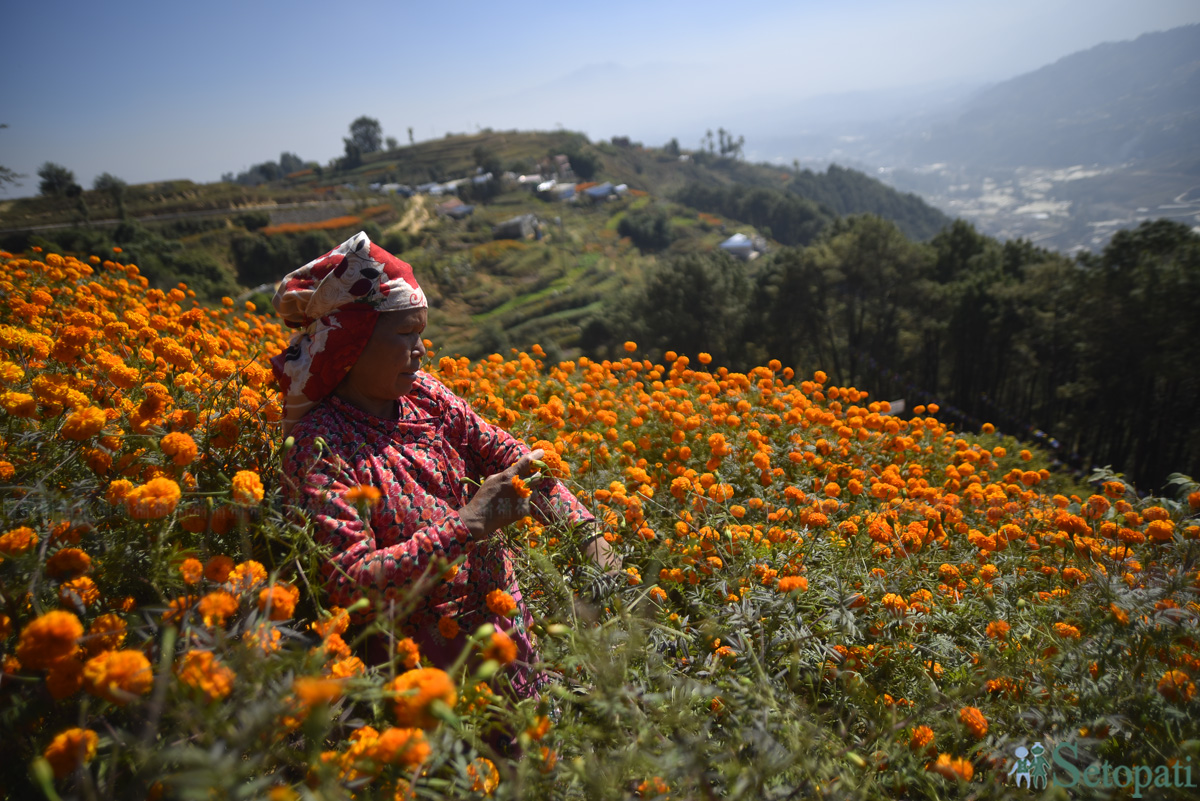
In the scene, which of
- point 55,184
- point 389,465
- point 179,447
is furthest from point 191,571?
point 55,184

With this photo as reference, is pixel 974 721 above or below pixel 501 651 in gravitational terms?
below

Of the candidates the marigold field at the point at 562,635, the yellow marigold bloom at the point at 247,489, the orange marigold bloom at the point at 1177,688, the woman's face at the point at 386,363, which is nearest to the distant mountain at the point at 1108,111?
the marigold field at the point at 562,635

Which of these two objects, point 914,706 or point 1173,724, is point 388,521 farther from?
point 1173,724

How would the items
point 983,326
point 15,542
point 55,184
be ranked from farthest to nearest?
point 55,184, point 983,326, point 15,542

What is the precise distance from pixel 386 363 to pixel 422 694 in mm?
1371

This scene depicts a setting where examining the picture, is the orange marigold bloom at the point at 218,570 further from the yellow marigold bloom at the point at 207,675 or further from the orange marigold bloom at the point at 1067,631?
the orange marigold bloom at the point at 1067,631

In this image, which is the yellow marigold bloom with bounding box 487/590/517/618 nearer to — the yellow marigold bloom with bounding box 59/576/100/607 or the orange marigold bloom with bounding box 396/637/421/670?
the orange marigold bloom with bounding box 396/637/421/670

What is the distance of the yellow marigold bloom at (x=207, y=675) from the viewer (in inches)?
37.9

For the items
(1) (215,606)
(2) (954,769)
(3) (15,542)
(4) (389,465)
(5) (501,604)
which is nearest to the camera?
(1) (215,606)

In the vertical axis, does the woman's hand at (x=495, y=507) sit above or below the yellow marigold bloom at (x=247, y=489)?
below

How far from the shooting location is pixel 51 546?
4.48ft

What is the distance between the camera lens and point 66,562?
127 centimetres

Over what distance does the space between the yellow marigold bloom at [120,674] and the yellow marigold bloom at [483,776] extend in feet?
2.05

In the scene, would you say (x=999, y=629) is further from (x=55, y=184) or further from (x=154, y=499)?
(x=55, y=184)
